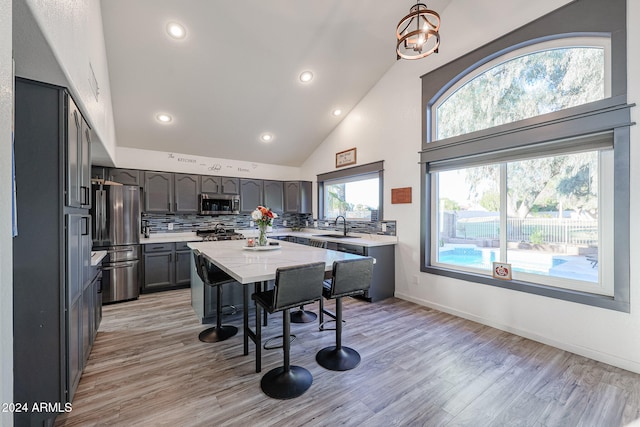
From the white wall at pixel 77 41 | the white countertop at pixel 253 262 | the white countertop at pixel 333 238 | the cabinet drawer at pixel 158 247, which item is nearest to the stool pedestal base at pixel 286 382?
the white countertop at pixel 253 262

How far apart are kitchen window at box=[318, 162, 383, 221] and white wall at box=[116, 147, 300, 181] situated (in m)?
1.13

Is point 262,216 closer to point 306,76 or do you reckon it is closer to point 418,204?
point 418,204

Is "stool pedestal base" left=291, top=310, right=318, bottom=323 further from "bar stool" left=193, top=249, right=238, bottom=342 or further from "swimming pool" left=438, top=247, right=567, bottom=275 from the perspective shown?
"swimming pool" left=438, top=247, right=567, bottom=275

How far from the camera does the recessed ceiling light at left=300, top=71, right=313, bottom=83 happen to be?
3951 millimetres

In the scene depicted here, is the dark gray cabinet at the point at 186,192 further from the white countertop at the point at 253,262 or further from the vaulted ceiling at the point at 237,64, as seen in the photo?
the white countertop at the point at 253,262

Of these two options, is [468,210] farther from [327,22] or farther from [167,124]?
[167,124]

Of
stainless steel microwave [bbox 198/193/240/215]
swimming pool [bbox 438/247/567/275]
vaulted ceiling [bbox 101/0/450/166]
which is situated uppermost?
vaulted ceiling [bbox 101/0/450/166]

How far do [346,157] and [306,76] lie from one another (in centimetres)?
160

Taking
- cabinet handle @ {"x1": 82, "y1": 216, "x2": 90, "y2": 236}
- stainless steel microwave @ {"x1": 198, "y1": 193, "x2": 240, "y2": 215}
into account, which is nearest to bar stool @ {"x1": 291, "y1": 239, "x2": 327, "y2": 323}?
cabinet handle @ {"x1": 82, "y1": 216, "x2": 90, "y2": 236}

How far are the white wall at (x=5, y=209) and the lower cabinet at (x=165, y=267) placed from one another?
149 inches

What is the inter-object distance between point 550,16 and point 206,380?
4536 millimetres

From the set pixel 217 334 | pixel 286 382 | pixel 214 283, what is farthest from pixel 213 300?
pixel 286 382

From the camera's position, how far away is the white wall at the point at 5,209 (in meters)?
0.72

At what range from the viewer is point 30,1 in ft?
3.38
